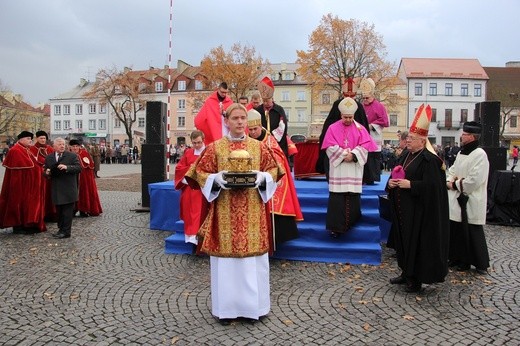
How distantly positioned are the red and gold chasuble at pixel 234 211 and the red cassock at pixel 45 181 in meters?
5.81

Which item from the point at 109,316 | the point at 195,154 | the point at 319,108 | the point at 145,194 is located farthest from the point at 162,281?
the point at 319,108

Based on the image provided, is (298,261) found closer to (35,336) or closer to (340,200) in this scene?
(340,200)

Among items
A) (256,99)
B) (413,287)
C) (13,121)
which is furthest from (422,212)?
(13,121)

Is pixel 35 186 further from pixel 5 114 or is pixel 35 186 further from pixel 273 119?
pixel 5 114

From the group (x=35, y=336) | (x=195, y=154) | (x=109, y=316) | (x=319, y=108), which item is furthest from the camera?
(x=319, y=108)

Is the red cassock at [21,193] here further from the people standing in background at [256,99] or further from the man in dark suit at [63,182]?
the people standing in background at [256,99]

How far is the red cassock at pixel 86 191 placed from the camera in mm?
10742

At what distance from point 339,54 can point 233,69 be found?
9726 mm

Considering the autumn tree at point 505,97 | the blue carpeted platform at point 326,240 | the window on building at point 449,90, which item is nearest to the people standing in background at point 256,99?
the blue carpeted platform at point 326,240

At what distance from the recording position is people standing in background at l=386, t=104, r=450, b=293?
5.03 m

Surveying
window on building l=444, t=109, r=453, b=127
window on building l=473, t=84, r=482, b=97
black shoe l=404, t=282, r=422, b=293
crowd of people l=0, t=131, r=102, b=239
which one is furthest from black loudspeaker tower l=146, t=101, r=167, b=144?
window on building l=473, t=84, r=482, b=97

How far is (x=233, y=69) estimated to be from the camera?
131 feet

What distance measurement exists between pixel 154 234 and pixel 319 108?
48934 millimetres

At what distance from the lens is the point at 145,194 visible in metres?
11.4
